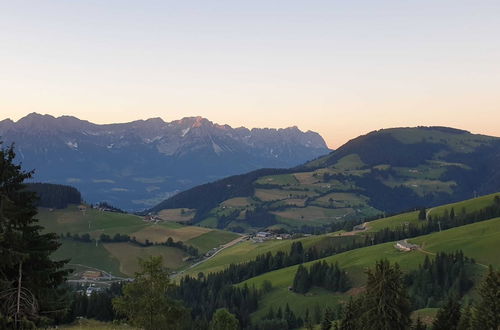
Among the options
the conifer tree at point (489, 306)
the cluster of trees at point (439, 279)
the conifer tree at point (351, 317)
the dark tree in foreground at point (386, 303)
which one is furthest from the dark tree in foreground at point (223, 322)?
the cluster of trees at point (439, 279)

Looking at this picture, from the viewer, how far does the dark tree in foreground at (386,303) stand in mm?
75625

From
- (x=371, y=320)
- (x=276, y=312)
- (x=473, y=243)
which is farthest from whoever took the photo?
(x=473, y=243)

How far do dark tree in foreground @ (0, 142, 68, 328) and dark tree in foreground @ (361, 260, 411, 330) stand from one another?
53867 mm

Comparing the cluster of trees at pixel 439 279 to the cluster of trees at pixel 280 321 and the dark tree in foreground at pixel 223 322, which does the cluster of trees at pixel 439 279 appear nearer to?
the cluster of trees at pixel 280 321

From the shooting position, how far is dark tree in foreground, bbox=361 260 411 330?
7562 cm

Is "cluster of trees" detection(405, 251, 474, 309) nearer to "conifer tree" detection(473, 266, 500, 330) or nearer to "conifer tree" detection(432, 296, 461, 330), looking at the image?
"conifer tree" detection(432, 296, 461, 330)

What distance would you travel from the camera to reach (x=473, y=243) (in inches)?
7849

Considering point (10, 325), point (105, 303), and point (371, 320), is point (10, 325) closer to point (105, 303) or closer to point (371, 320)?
point (371, 320)

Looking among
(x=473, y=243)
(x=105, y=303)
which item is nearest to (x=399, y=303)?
(x=105, y=303)

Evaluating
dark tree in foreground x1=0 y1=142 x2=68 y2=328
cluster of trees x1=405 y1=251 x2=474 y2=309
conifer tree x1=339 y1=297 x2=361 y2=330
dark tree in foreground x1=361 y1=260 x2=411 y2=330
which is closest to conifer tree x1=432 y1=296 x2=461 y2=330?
conifer tree x1=339 y1=297 x2=361 y2=330

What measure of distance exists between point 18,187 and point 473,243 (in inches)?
7916

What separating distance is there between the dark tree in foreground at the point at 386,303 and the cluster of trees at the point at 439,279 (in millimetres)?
87228

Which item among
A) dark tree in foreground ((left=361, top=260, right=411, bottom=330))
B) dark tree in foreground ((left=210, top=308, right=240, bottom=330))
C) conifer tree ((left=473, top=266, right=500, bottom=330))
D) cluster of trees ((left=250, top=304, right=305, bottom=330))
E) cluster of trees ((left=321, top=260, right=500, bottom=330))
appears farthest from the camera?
cluster of trees ((left=250, top=304, right=305, bottom=330))

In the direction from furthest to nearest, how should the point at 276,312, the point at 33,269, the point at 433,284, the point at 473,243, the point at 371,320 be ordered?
1. the point at 473,243
2. the point at 276,312
3. the point at 433,284
4. the point at 371,320
5. the point at 33,269
